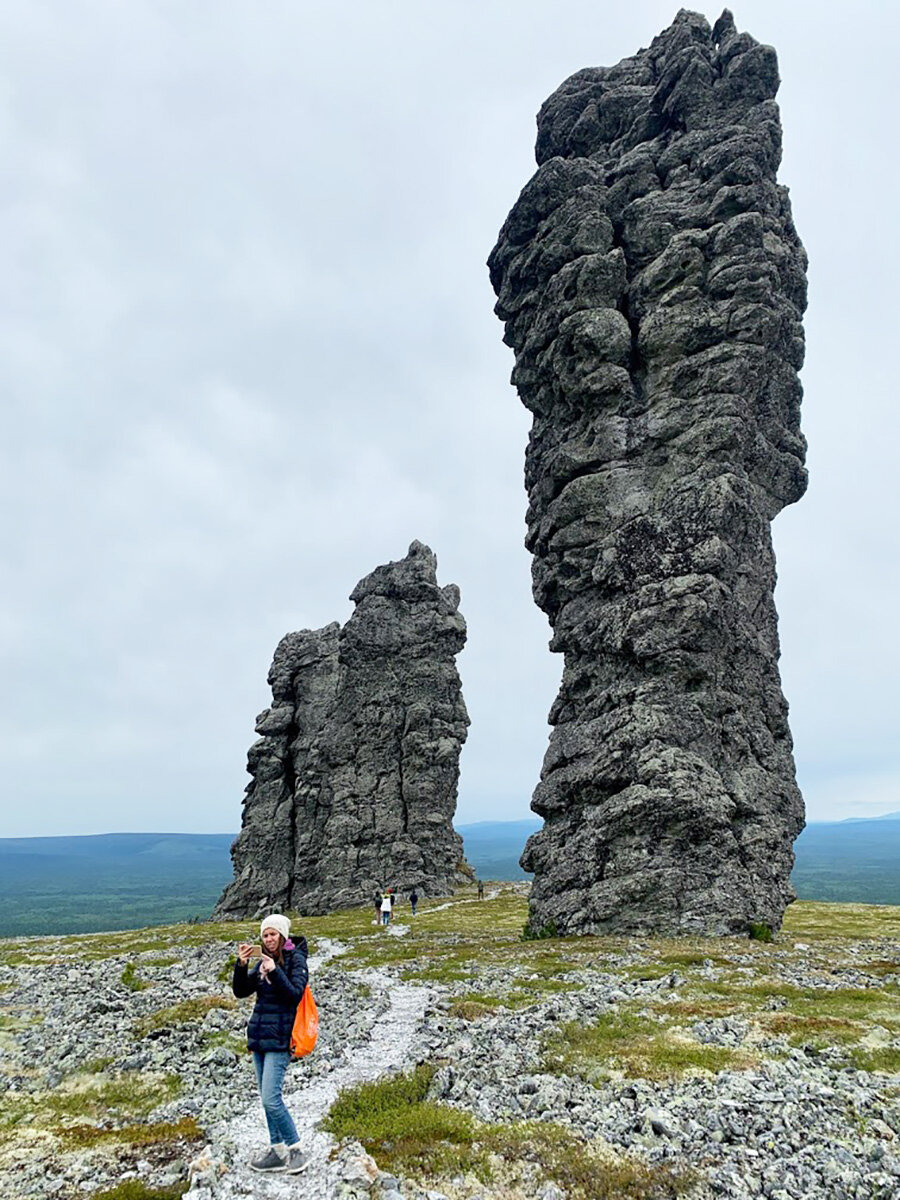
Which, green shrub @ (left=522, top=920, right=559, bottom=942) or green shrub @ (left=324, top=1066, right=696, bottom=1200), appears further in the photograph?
green shrub @ (left=522, top=920, right=559, bottom=942)

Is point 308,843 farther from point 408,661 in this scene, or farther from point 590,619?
point 590,619

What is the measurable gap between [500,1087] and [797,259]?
66030mm

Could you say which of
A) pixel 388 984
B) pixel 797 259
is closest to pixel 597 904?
pixel 388 984

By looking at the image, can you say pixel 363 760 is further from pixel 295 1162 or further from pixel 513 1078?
pixel 295 1162

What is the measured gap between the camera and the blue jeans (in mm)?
14430

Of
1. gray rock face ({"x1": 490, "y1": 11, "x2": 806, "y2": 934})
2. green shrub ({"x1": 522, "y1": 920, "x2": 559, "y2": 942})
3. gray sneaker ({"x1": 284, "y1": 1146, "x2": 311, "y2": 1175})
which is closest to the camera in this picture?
gray sneaker ({"x1": 284, "y1": 1146, "x2": 311, "y2": 1175})

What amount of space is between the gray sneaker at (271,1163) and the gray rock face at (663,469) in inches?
1413

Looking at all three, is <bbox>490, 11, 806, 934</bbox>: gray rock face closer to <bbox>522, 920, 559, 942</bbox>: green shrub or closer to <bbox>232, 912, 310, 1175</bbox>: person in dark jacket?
<bbox>522, 920, 559, 942</bbox>: green shrub

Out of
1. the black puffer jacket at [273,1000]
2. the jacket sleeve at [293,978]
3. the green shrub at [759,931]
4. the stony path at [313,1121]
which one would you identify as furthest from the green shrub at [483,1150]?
the green shrub at [759,931]

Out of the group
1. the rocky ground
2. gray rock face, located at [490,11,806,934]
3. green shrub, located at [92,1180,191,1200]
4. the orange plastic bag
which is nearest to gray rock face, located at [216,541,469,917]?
gray rock face, located at [490,11,806,934]

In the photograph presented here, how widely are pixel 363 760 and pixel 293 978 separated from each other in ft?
294

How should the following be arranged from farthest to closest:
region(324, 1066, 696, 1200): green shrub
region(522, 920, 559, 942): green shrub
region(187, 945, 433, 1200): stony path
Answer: region(522, 920, 559, 942): green shrub, region(187, 945, 433, 1200): stony path, region(324, 1066, 696, 1200): green shrub

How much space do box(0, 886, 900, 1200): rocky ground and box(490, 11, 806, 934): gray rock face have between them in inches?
331

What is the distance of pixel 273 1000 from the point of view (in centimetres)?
1471
